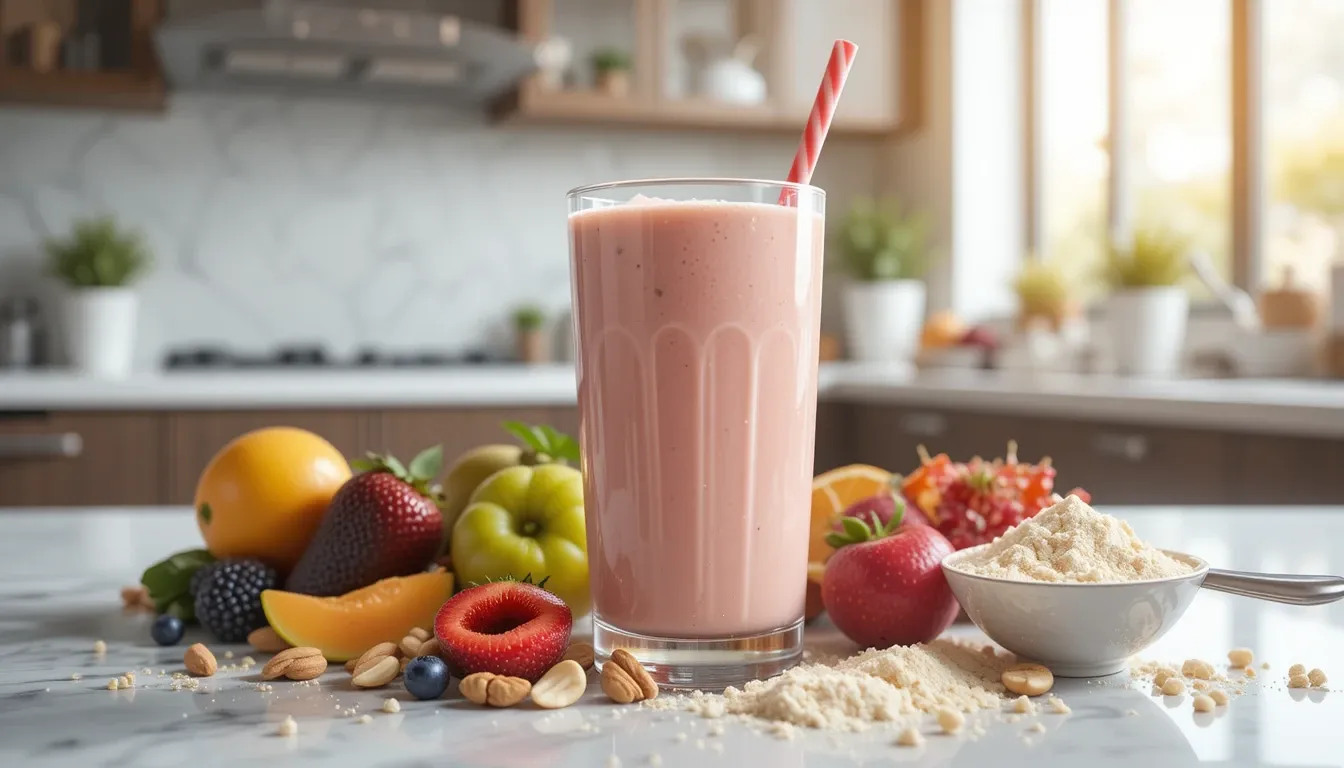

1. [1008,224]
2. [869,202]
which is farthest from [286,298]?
[1008,224]

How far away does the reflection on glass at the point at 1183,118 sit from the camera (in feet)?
10.6

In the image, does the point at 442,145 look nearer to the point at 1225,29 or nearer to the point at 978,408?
the point at 978,408

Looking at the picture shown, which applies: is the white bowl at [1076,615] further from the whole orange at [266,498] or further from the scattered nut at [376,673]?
the whole orange at [266,498]

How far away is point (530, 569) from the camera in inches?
29.8

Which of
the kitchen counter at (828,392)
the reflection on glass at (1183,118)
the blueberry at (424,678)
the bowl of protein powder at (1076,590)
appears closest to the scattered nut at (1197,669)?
the bowl of protein powder at (1076,590)

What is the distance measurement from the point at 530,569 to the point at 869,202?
3.73 m

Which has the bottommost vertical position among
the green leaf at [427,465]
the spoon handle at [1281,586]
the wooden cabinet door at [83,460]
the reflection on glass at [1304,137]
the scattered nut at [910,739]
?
the wooden cabinet door at [83,460]

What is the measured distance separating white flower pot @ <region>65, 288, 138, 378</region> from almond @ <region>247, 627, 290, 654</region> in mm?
2933

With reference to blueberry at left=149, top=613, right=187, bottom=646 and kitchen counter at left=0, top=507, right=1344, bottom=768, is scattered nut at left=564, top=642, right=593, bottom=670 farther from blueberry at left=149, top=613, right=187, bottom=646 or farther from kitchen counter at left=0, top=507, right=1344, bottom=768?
blueberry at left=149, top=613, right=187, bottom=646

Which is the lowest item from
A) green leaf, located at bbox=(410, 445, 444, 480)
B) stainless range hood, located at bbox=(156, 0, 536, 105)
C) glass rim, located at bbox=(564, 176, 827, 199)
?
green leaf, located at bbox=(410, 445, 444, 480)

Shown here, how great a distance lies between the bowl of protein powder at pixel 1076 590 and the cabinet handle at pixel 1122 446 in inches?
70.5

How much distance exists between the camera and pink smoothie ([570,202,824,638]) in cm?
65

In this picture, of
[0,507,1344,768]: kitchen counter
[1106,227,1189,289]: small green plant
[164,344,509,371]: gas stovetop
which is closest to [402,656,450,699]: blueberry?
[0,507,1344,768]: kitchen counter

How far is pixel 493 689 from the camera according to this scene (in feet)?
1.95
